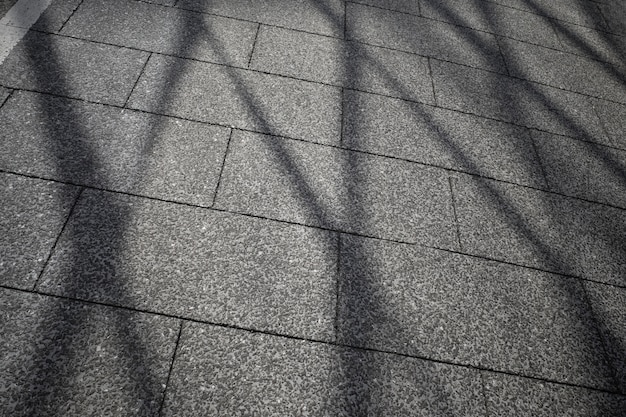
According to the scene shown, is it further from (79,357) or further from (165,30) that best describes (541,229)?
(165,30)

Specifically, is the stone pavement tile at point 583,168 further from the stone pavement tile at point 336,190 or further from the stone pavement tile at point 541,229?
the stone pavement tile at point 336,190

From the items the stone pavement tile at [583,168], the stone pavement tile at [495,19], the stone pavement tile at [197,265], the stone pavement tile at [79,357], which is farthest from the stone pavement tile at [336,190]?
the stone pavement tile at [495,19]

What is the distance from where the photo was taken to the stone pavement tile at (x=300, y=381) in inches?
71.6

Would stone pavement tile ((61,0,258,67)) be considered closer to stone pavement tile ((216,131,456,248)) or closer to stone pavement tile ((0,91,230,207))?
stone pavement tile ((0,91,230,207))

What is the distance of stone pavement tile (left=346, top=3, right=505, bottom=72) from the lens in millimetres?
3924

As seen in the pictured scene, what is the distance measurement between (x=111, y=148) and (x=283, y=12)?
2383 millimetres

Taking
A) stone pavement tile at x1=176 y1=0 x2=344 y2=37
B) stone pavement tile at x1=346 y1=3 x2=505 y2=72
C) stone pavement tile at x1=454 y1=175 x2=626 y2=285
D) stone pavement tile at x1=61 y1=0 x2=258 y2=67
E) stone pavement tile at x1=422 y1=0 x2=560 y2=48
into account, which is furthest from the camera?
stone pavement tile at x1=422 y1=0 x2=560 y2=48

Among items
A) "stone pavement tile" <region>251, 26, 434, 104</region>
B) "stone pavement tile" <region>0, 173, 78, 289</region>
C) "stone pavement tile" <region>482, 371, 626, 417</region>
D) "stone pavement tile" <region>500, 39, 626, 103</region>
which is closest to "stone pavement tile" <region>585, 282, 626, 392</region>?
"stone pavement tile" <region>482, 371, 626, 417</region>

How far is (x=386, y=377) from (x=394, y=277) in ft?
1.93

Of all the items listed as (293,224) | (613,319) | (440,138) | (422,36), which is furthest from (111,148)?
(613,319)

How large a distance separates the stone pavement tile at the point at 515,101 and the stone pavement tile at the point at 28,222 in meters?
3.06

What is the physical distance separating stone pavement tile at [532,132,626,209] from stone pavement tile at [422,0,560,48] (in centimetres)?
171

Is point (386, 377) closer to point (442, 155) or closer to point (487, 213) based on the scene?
point (487, 213)

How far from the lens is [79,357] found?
1.83 meters
